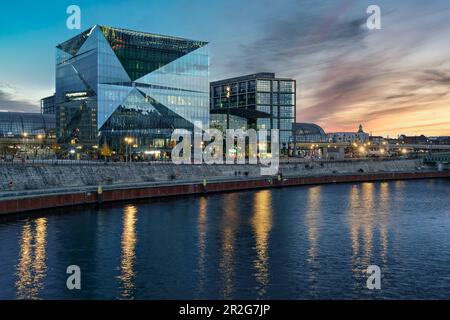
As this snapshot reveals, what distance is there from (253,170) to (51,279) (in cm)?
10259

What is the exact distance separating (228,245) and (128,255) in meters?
11.1

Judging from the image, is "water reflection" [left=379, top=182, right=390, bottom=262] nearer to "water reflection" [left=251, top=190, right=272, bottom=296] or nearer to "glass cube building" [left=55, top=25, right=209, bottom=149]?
"water reflection" [left=251, top=190, right=272, bottom=296]

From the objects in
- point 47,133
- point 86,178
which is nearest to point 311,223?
point 86,178

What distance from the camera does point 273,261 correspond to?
42.0m

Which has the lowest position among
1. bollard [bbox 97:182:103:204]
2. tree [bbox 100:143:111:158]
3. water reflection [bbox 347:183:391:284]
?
water reflection [bbox 347:183:391:284]

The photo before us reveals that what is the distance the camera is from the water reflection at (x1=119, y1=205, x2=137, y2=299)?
34000mm

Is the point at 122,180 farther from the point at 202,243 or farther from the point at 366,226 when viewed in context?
the point at 366,226

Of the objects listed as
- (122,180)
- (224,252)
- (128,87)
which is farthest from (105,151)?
(224,252)

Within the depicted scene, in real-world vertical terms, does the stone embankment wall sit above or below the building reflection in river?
above

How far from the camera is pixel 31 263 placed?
131 feet

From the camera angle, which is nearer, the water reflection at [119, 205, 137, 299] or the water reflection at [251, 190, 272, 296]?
the water reflection at [119, 205, 137, 299]

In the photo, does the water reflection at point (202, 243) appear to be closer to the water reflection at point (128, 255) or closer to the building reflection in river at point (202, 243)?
the building reflection in river at point (202, 243)

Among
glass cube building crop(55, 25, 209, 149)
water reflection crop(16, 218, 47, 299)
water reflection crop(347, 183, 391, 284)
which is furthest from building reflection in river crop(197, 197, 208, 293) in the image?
glass cube building crop(55, 25, 209, 149)

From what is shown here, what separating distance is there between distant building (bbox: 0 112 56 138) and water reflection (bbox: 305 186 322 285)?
11799 cm
